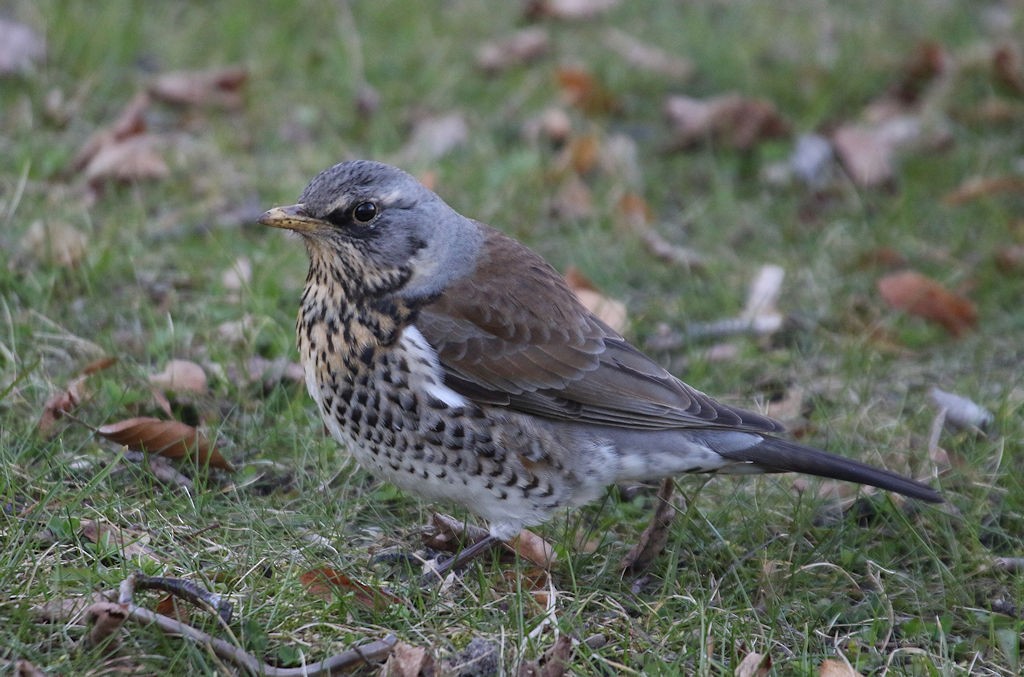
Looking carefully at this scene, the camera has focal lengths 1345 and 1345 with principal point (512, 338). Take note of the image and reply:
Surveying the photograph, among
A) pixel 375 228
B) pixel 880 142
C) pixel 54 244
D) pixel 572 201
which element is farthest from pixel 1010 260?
pixel 54 244

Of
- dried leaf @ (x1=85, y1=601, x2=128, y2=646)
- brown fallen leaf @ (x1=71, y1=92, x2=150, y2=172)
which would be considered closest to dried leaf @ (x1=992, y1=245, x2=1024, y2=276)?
brown fallen leaf @ (x1=71, y1=92, x2=150, y2=172)

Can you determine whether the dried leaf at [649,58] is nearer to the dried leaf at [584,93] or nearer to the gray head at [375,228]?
the dried leaf at [584,93]

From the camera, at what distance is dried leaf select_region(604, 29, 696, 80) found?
7.48 metres

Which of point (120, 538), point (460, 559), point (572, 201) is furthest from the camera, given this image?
point (572, 201)

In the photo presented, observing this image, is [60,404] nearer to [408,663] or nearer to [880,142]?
[408,663]

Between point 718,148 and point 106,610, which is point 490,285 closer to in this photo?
point 106,610

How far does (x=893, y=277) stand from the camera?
5.57 m

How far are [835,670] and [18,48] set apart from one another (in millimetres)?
4979

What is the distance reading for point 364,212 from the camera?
3.94 m

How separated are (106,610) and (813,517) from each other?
214 cm

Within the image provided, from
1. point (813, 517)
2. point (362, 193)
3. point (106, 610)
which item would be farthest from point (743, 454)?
point (106, 610)

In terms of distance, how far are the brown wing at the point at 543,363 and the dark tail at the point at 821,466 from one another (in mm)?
69

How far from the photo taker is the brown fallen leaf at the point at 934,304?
215 inches

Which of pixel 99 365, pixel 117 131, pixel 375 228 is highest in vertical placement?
pixel 375 228
